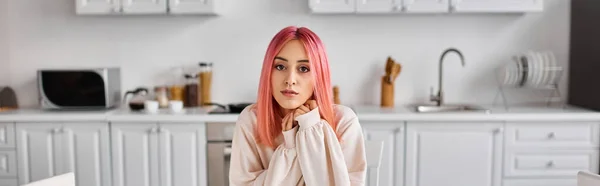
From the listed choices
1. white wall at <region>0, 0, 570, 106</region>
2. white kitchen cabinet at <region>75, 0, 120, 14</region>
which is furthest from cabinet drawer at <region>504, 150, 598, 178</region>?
white kitchen cabinet at <region>75, 0, 120, 14</region>

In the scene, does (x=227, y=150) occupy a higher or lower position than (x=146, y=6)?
lower

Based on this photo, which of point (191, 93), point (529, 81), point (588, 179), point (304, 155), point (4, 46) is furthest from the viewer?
point (4, 46)

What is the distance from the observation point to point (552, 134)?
274 centimetres

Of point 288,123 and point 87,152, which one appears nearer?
point 288,123

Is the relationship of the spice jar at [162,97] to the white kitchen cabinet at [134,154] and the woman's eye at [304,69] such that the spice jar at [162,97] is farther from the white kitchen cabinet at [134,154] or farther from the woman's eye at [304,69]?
the woman's eye at [304,69]

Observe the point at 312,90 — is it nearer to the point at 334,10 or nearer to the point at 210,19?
the point at 334,10

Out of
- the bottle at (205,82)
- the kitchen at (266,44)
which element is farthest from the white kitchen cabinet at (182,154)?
the kitchen at (266,44)

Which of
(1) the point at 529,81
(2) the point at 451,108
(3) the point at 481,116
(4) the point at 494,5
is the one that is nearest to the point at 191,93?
(2) the point at 451,108

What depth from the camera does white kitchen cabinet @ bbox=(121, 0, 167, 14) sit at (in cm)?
284

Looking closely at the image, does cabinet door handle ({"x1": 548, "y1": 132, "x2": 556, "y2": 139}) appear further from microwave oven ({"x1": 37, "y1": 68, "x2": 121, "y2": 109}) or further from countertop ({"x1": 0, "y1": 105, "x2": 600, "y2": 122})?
microwave oven ({"x1": 37, "y1": 68, "x2": 121, "y2": 109})

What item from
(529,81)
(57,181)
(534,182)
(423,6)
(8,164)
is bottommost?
(534,182)

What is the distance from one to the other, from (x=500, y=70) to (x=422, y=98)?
0.52 meters

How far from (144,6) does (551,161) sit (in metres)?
2.41

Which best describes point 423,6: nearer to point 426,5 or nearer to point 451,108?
point 426,5
